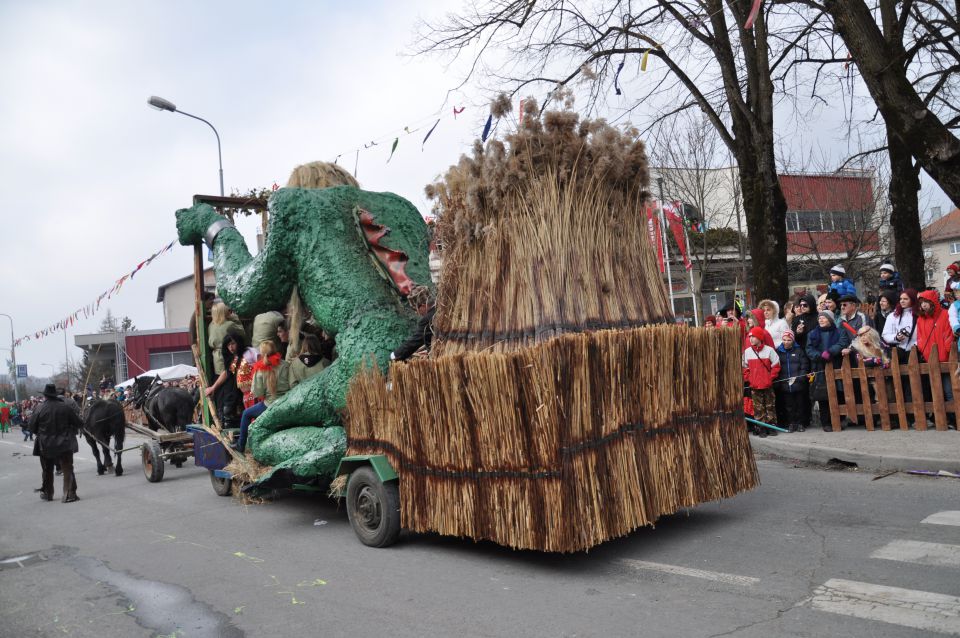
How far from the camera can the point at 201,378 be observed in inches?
329

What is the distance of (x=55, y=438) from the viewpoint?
1034 centimetres

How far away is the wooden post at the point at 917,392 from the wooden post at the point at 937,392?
12 centimetres

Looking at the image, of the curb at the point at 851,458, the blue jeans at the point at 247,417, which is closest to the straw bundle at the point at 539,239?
the blue jeans at the point at 247,417

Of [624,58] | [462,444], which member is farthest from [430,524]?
[624,58]

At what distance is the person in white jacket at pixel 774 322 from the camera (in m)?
9.81

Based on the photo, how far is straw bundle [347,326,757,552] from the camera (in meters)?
4.12

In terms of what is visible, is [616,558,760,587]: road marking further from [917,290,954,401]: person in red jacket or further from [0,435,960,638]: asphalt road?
[917,290,954,401]: person in red jacket

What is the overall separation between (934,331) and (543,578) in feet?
21.4

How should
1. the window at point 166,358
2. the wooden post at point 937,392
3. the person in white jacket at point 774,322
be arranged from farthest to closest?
the window at point 166,358 < the person in white jacket at point 774,322 < the wooden post at point 937,392

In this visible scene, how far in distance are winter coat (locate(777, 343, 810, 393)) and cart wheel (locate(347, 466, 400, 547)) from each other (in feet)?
19.8

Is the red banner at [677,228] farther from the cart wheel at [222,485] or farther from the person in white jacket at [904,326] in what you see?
the cart wheel at [222,485]

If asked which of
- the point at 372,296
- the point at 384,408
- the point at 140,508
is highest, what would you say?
the point at 372,296

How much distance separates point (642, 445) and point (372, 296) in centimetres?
256

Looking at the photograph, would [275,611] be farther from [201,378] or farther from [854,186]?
[854,186]
